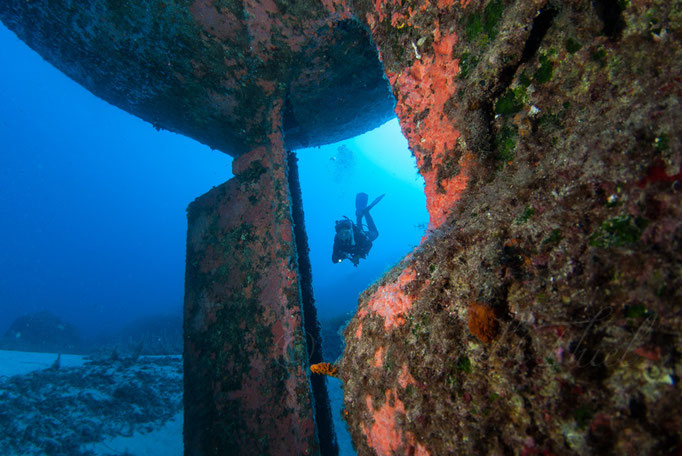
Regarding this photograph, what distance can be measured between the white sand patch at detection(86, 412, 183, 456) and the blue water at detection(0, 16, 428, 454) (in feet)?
187

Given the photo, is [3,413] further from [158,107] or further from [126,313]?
[126,313]

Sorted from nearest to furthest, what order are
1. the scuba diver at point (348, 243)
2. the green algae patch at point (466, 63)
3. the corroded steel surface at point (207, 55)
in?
the green algae patch at point (466, 63) < the corroded steel surface at point (207, 55) < the scuba diver at point (348, 243)

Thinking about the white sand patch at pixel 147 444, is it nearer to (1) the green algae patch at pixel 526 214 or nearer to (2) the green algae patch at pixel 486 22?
(1) the green algae patch at pixel 526 214

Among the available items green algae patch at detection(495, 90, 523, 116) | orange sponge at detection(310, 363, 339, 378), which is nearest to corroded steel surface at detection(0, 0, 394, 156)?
green algae patch at detection(495, 90, 523, 116)

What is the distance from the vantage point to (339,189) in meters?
105

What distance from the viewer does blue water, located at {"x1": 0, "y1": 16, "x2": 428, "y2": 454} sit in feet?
228

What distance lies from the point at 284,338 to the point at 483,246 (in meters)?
2.51

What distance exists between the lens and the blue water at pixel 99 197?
69500mm

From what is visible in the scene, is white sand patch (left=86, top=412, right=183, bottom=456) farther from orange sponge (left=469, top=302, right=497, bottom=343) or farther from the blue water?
the blue water

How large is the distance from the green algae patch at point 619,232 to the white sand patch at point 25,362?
1434 centimetres

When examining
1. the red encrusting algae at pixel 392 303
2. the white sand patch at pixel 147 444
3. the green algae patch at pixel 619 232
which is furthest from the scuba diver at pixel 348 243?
the green algae patch at pixel 619 232

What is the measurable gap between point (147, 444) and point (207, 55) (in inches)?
330

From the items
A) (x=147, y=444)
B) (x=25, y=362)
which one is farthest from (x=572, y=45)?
(x=25, y=362)

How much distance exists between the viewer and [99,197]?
286ft
